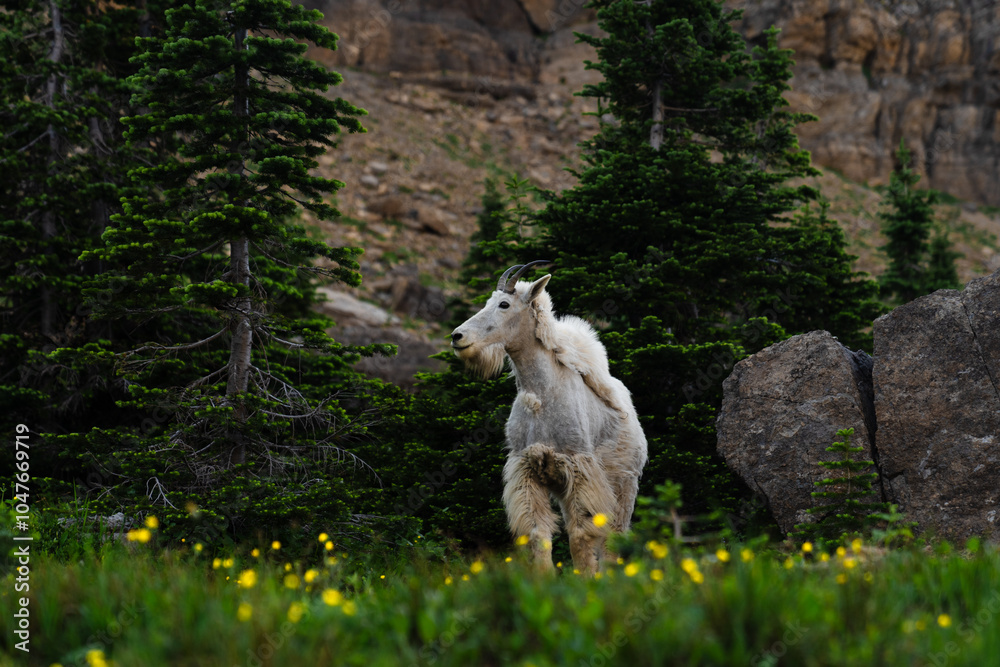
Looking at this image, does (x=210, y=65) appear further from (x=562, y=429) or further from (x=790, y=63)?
(x=790, y=63)

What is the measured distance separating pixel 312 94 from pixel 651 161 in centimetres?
579

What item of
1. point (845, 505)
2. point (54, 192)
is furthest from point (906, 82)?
point (54, 192)

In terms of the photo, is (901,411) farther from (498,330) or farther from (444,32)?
(444,32)

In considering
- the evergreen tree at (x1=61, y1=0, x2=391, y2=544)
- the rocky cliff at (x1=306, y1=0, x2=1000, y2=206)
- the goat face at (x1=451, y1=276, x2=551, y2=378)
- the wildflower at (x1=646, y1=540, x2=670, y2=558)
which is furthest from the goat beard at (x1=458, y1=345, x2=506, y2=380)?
the rocky cliff at (x1=306, y1=0, x2=1000, y2=206)

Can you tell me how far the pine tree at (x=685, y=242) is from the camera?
32.2 feet

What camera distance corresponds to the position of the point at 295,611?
3006 millimetres

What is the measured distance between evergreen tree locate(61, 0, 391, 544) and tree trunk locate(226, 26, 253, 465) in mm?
19

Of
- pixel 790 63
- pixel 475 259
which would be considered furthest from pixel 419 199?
pixel 790 63

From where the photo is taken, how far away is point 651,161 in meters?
11.8

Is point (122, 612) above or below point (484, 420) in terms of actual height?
above

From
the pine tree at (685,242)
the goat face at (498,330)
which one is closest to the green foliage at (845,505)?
the pine tree at (685,242)

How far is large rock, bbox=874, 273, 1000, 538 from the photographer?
7.18 meters

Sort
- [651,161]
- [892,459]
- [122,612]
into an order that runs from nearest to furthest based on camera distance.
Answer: [122,612] → [892,459] → [651,161]

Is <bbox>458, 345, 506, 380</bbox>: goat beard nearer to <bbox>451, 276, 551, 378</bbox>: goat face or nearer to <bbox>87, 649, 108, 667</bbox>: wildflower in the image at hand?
<bbox>451, 276, 551, 378</bbox>: goat face
